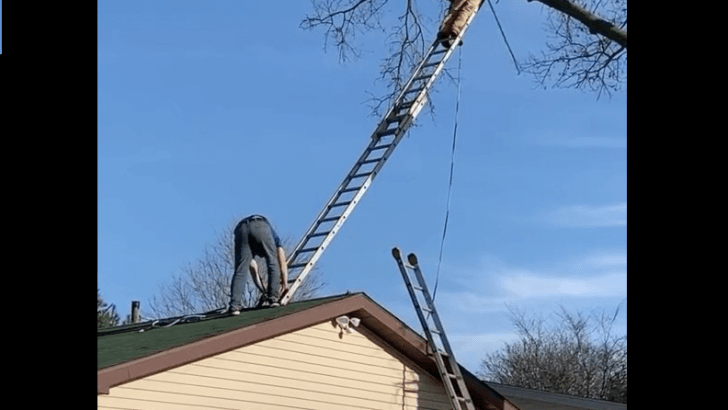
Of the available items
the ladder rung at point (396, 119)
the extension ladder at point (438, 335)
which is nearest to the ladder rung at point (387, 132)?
the ladder rung at point (396, 119)

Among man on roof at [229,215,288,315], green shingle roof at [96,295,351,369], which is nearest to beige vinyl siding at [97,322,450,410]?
green shingle roof at [96,295,351,369]

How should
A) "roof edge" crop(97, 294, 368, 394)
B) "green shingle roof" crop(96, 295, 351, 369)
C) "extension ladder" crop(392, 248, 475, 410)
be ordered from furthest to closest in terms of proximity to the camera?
"extension ladder" crop(392, 248, 475, 410)
"green shingle roof" crop(96, 295, 351, 369)
"roof edge" crop(97, 294, 368, 394)

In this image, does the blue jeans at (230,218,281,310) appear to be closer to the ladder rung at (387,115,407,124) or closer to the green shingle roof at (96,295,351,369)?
the green shingle roof at (96,295,351,369)

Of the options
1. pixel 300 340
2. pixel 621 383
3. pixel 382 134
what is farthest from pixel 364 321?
pixel 621 383

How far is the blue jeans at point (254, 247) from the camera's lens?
12242mm

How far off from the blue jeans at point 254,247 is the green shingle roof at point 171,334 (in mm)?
475

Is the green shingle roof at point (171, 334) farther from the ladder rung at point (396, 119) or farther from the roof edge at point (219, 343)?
the ladder rung at point (396, 119)

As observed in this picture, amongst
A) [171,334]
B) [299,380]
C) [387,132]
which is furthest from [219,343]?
[387,132]

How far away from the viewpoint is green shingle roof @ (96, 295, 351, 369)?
10419 millimetres

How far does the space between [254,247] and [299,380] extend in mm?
1786

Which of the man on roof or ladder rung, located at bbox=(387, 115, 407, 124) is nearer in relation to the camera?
the man on roof

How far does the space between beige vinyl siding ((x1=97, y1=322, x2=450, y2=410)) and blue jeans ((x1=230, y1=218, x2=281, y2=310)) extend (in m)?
1.01

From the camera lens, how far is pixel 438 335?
40.3ft
